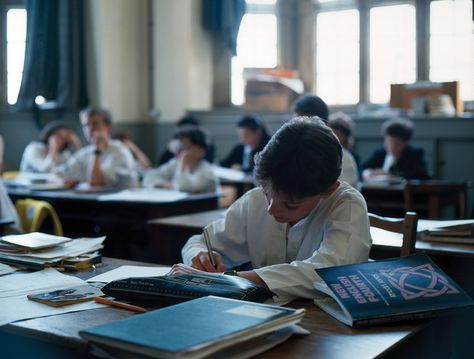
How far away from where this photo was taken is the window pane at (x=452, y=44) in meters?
6.86

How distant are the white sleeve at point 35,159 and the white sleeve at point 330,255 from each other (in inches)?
217

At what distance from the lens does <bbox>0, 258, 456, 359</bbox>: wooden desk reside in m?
1.28

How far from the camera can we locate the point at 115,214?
4.35 metres

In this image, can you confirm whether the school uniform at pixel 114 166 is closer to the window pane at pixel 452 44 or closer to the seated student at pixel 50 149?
the seated student at pixel 50 149

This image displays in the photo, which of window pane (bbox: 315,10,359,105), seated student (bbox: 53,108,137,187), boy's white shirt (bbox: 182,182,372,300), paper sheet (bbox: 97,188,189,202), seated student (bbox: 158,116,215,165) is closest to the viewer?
boy's white shirt (bbox: 182,182,372,300)

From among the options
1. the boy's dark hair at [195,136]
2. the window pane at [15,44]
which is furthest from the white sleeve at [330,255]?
the window pane at [15,44]

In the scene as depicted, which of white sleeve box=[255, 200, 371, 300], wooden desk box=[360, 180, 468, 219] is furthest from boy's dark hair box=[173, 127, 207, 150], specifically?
white sleeve box=[255, 200, 371, 300]

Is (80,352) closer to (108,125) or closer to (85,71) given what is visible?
(108,125)

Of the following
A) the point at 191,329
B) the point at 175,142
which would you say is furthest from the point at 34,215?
the point at 175,142

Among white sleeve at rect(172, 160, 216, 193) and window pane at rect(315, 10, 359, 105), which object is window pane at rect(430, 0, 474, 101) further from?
white sleeve at rect(172, 160, 216, 193)

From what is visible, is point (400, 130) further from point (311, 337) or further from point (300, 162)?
point (311, 337)

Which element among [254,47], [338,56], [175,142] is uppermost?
[254,47]

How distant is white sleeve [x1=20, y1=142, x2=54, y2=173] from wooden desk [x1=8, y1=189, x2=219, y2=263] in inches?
88.9

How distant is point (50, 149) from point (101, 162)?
1.77m
